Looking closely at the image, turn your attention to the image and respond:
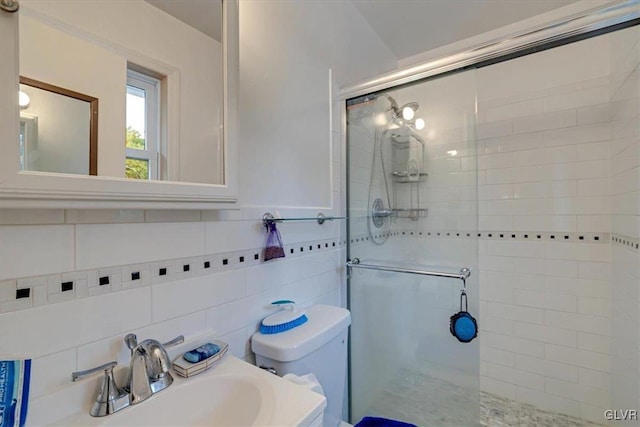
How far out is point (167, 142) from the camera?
32.5 inches

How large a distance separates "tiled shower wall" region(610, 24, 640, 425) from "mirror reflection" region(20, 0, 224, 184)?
1.83 m

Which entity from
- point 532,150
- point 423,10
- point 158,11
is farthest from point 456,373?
point 423,10

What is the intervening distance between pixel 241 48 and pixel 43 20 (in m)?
0.60

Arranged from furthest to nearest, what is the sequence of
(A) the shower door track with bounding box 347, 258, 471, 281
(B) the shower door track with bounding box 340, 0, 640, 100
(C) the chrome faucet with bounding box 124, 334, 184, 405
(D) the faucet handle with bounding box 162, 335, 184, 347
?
(A) the shower door track with bounding box 347, 258, 471, 281 < (B) the shower door track with bounding box 340, 0, 640, 100 < (D) the faucet handle with bounding box 162, 335, 184, 347 < (C) the chrome faucet with bounding box 124, 334, 184, 405

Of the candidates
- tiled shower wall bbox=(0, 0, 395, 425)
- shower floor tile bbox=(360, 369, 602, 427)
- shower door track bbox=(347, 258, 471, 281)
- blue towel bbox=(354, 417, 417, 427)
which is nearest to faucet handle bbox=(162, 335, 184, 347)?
tiled shower wall bbox=(0, 0, 395, 425)

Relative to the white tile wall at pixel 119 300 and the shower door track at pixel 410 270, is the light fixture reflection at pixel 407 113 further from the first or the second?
the white tile wall at pixel 119 300

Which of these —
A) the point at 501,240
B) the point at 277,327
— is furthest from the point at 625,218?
the point at 277,327

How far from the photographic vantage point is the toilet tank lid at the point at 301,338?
3.26 ft

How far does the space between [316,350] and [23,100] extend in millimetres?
1079

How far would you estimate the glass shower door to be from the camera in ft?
5.12

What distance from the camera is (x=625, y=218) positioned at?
1482 millimetres

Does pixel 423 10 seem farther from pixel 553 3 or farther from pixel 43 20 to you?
pixel 43 20

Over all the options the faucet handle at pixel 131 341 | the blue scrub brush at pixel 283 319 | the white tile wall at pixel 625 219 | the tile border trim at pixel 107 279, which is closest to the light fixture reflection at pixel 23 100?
the tile border trim at pixel 107 279

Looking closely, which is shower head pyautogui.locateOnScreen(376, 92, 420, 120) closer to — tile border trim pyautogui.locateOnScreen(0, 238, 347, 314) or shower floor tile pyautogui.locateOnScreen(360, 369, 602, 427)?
tile border trim pyautogui.locateOnScreen(0, 238, 347, 314)
